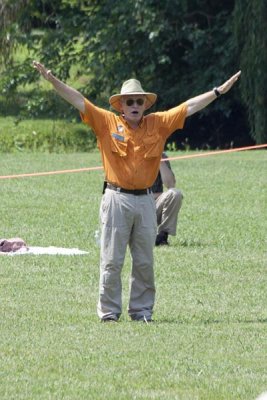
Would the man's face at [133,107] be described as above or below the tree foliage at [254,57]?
above

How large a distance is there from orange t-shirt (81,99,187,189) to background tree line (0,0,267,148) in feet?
74.2

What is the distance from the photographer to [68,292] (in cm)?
1181

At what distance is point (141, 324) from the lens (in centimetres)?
1009

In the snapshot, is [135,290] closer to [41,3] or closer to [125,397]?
[125,397]

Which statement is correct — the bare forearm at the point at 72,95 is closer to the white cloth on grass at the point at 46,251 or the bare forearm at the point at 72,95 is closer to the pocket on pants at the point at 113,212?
the pocket on pants at the point at 113,212

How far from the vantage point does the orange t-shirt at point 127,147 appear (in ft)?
33.4

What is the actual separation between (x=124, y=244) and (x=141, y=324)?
64 cm

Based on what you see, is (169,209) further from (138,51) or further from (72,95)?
(138,51)

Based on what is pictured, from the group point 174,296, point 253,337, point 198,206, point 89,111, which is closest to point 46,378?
point 253,337

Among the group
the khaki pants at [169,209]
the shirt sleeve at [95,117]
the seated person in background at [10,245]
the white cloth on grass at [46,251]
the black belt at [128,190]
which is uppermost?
the shirt sleeve at [95,117]

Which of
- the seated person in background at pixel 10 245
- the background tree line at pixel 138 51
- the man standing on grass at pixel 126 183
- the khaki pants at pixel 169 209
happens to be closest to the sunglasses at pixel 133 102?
the man standing on grass at pixel 126 183

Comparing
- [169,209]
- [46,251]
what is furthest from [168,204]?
[46,251]

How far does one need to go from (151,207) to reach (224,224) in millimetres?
7129

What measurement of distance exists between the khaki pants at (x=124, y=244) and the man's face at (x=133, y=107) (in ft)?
1.93
